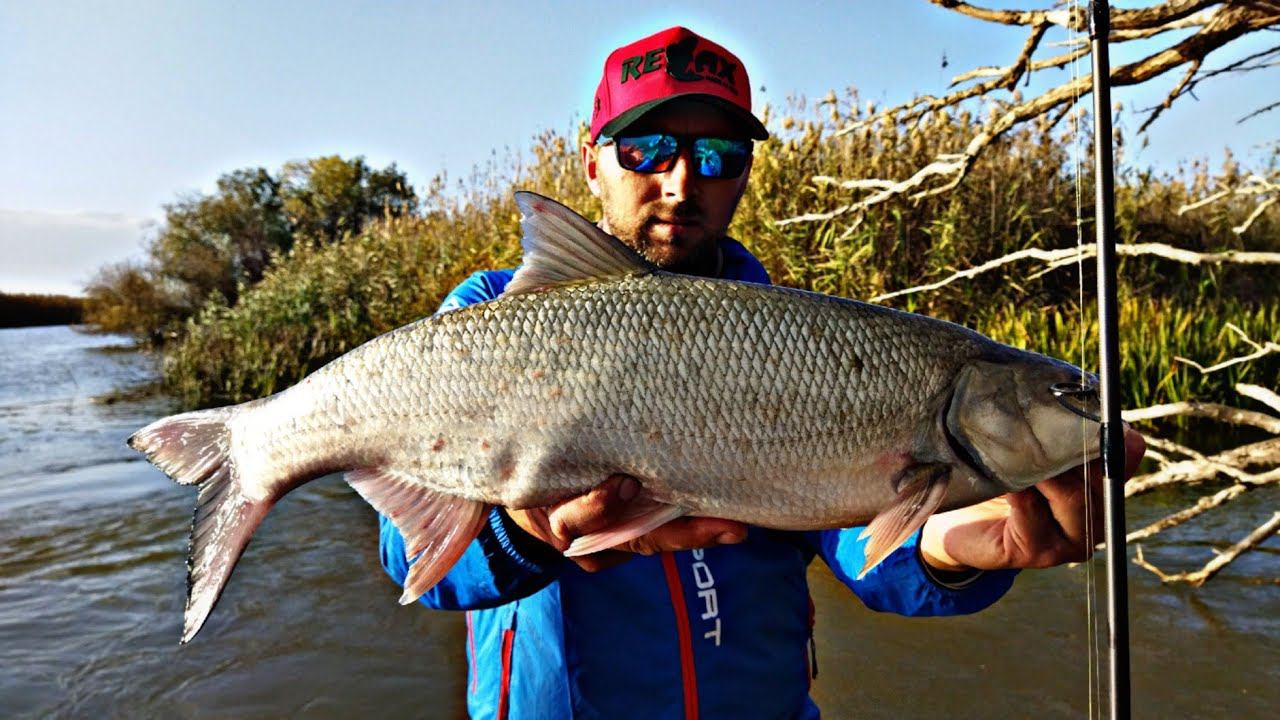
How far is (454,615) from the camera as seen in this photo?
4.88m

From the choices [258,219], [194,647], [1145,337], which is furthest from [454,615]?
[258,219]

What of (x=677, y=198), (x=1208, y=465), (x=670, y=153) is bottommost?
(x=1208, y=465)

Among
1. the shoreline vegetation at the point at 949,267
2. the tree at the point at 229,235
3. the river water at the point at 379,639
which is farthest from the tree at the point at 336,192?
the river water at the point at 379,639

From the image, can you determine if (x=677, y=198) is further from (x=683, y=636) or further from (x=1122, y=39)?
(x=1122, y=39)

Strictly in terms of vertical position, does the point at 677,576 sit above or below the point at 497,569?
below

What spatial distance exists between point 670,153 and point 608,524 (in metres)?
1.17

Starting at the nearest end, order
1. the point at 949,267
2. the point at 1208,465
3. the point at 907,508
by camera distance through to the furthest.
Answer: the point at 907,508 < the point at 1208,465 < the point at 949,267

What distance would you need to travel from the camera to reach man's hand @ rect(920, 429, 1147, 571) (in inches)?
63.7

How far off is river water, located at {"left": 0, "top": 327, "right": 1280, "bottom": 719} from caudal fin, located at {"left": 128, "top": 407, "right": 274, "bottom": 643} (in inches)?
101

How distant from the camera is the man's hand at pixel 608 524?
5.14 feet

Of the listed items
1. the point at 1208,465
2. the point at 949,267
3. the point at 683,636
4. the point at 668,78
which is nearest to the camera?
the point at 683,636

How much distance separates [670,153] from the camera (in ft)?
7.66

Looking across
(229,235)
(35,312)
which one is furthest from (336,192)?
(35,312)

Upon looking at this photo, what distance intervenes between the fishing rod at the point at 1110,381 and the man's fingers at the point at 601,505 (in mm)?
874
